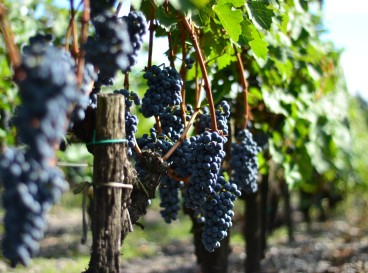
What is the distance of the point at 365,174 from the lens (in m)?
13.2

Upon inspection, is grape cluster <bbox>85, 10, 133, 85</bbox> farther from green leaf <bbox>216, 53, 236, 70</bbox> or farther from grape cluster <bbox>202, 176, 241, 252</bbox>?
green leaf <bbox>216, 53, 236, 70</bbox>

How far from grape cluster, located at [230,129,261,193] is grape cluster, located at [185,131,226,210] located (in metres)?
0.85

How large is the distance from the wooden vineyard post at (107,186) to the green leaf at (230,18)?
0.83 metres

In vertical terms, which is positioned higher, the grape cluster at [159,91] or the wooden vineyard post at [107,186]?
the grape cluster at [159,91]

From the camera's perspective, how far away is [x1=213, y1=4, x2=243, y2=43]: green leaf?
283 centimetres

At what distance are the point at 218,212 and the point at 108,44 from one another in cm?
118

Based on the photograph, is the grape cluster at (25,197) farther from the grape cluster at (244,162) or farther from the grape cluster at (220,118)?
the grape cluster at (244,162)

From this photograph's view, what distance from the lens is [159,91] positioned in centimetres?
277

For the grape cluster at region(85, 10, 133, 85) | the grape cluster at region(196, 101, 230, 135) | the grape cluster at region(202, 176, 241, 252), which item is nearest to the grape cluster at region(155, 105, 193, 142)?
the grape cluster at region(196, 101, 230, 135)

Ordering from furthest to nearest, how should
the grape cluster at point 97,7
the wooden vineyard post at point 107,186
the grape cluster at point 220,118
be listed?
the grape cluster at point 220,118
the wooden vineyard post at point 107,186
the grape cluster at point 97,7

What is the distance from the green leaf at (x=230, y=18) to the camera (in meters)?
2.83

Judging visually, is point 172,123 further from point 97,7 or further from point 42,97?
point 42,97

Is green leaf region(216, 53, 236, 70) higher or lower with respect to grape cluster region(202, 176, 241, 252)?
higher

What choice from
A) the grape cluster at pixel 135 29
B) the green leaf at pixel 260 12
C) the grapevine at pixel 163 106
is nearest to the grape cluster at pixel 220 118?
the grapevine at pixel 163 106
